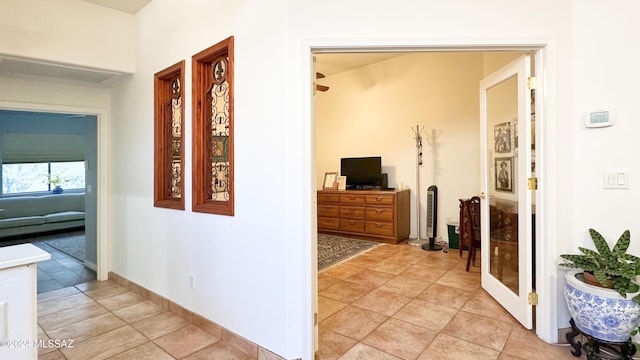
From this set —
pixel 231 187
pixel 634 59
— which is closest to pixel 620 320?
pixel 634 59

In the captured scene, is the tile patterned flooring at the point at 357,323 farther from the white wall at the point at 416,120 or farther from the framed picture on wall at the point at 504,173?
the white wall at the point at 416,120

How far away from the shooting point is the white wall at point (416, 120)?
4.75m

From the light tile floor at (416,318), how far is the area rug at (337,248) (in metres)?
0.27

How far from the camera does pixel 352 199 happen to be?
17.4 feet

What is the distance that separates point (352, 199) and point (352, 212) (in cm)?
22

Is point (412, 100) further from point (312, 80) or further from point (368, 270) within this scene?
point (312, 80)

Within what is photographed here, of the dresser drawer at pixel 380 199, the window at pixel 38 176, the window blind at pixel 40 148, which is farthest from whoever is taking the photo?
the window at pixel 38 176

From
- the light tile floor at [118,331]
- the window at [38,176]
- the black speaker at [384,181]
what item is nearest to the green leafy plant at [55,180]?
the window at [38,176]

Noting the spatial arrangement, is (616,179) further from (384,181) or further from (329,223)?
(329,223)

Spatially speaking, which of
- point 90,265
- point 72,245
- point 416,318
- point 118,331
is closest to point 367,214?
point 416,318

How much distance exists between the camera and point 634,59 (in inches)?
79.3

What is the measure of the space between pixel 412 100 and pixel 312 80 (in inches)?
146

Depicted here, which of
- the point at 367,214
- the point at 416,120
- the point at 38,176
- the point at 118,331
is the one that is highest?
the point at 416,120

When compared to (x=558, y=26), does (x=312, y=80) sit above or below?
below
